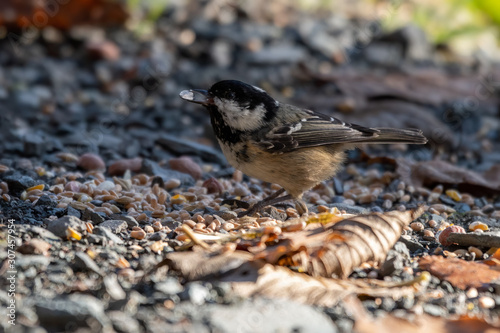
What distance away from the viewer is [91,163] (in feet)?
12.8

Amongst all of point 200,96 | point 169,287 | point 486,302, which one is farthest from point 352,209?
point 169,287

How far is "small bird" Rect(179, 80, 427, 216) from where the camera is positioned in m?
3.35

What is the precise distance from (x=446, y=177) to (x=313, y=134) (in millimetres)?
954

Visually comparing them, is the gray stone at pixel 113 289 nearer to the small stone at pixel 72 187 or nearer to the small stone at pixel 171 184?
the small stone at pixel 72 187

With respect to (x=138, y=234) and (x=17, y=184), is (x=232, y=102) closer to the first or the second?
(x=138, y=234)

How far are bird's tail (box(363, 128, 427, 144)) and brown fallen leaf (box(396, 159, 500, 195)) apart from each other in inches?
15.3

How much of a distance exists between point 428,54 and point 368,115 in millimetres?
2044

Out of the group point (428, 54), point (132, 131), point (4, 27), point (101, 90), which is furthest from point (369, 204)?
point (4, 27)

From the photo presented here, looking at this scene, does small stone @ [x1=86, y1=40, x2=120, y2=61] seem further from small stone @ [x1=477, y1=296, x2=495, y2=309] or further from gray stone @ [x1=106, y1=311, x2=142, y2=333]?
small stone @ [x1=477, y1=296, x2=495, y2=309]

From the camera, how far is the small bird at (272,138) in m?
3.35

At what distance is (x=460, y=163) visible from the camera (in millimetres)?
4508

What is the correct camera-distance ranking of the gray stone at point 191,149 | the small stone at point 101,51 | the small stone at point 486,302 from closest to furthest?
the small stone at point 486,302
the gray stone at point 191,149
the small stone at point 101,51

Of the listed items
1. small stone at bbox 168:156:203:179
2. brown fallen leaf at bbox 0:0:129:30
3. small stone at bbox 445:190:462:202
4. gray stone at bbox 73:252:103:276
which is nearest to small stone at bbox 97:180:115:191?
small stone at bbox 168:156:203:179

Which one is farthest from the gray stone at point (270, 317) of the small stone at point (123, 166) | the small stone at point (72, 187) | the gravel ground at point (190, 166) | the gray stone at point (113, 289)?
the small stone at point (123, 166)
